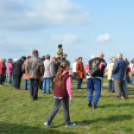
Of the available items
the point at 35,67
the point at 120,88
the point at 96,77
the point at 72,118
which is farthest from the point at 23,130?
the point at 120,88

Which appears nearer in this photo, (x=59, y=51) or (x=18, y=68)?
(x=18, y=68)

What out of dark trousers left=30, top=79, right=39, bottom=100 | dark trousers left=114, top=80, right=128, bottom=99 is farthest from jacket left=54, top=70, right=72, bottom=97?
dark trousers left=114, top=80, right=128, bottom=99

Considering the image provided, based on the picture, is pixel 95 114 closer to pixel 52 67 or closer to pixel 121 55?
pixel 121 55

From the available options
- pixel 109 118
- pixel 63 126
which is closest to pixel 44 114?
pixel 63 126

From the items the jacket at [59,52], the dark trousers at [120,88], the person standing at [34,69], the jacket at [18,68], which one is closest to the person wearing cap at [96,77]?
the dark trousers at [120,88]

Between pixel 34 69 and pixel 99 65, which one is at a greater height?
pixel 99 65

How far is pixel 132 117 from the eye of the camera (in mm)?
6879

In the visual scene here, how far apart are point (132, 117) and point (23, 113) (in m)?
3.57

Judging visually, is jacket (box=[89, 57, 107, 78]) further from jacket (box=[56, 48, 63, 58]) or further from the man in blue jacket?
jacket (box=[56, 48, 63, 58])

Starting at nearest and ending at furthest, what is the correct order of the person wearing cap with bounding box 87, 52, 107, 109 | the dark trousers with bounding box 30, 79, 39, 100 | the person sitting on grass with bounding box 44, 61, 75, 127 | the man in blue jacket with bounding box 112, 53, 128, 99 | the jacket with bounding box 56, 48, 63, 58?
the person sitting on grass with bounding box 44, 61, 75, 127
the person wearing cap with bounding box 87, 52, 107, 109
the dark trousers with bounding box 30, 79, 39, 100
the man in blue jacket with bounding box 112, 53, 128, 99
the jacket with bounding box 56, 48, 63, 58

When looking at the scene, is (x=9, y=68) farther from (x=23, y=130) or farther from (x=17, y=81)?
(x=23, y=130)

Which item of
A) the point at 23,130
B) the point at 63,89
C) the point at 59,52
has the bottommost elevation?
the point at 23,130

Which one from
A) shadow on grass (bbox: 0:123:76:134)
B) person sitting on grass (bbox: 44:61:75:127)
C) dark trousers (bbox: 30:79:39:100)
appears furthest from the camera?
dark trousers (bbox: 30:79:39:100)

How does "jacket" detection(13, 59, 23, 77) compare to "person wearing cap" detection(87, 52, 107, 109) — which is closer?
"person wearing cap" detection(87, 52, 107, 109)
